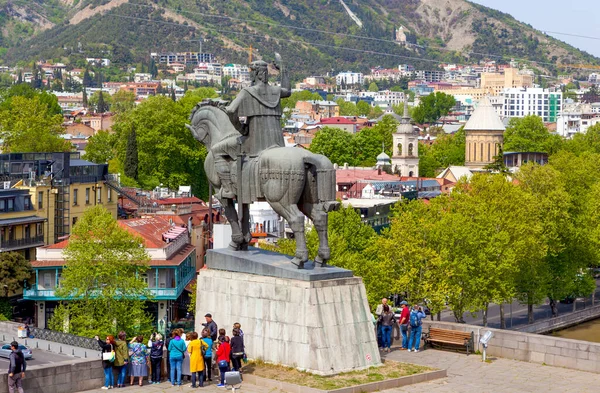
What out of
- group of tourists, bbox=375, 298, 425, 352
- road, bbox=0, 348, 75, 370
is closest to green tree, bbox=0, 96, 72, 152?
road, bbox=0, 348, 75, 370

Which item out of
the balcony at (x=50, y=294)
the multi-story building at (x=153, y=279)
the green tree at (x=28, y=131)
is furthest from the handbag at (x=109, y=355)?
the green tree at (x=28, y=131)

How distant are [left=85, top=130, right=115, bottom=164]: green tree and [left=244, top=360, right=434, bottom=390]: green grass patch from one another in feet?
293

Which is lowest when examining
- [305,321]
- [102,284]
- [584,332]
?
[584,332]

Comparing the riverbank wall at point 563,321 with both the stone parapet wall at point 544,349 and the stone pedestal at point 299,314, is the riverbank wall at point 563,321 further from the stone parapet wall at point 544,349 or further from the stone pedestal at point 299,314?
the stone pedestal at point 299,314

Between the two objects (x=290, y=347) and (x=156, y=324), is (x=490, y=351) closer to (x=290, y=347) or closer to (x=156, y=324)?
(x=290, y=347)

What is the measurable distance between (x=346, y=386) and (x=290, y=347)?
2.02 metres

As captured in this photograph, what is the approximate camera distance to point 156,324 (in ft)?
204

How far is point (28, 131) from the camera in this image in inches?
4011

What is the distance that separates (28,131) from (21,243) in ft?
119

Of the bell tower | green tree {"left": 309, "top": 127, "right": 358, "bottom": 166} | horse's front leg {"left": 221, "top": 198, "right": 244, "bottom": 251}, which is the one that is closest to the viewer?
horse's front leg {"left": 221, "top": 198, "right": 244, "bottom": 251}

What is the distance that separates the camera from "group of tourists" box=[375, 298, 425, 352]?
32.6m

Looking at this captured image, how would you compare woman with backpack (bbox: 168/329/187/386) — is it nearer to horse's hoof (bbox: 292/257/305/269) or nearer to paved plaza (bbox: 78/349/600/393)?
paved plaza (bbox: 78/349/600/393)

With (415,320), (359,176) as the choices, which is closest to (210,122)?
(415,320)

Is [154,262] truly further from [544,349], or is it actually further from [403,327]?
[544,349]
